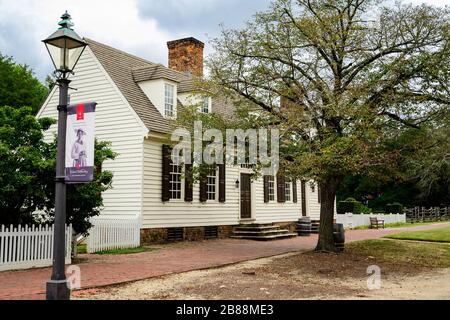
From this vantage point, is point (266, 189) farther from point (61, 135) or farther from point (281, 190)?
point (61, 135)

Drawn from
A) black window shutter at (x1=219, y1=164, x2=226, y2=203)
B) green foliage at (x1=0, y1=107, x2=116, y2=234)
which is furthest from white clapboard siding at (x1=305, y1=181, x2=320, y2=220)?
green foliage at (x1=0, y1=107, x2=116, y2=234)

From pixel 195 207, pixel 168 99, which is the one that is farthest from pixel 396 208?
pixel 168 99

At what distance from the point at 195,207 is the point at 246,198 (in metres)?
3.90

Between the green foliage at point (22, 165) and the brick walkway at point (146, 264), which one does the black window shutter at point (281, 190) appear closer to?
the brick walkway at point (146, 264)

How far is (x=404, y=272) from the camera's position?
41.8 feet

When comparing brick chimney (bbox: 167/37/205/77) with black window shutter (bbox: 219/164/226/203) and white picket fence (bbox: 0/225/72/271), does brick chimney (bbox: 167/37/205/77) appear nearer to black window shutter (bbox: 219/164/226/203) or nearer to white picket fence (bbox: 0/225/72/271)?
black window shutter (bbox: 219/164/226/203)

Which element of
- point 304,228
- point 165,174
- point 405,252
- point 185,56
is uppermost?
point 185,56

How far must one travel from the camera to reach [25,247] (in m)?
11.8

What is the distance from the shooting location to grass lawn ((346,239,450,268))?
1509 cm

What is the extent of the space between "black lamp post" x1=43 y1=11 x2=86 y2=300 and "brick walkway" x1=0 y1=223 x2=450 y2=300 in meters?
1.44

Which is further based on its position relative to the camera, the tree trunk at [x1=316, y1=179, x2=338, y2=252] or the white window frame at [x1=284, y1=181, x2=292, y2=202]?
the white window frame at [x1=284, y1=181, x2=292, y2=202]

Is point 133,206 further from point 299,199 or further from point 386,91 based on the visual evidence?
point 299,199

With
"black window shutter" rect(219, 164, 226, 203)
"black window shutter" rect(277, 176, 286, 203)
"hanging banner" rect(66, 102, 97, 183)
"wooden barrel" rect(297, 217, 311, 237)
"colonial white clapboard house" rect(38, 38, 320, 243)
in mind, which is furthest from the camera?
"black window shutter" rect(277, 176, 286, 203)

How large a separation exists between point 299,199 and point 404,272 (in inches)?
571
